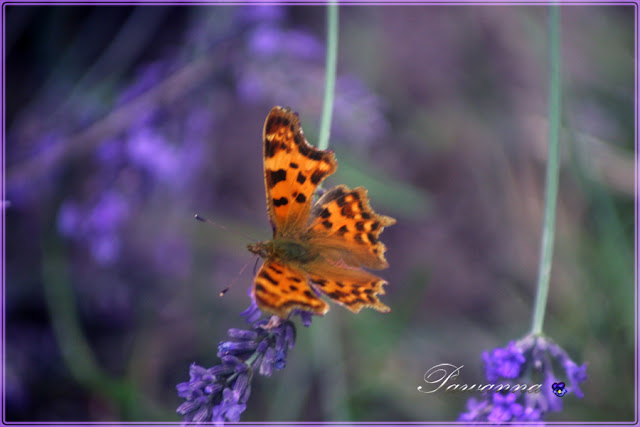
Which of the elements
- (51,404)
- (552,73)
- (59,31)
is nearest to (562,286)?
(552,73)

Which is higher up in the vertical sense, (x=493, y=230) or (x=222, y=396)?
(x=493, y=230)

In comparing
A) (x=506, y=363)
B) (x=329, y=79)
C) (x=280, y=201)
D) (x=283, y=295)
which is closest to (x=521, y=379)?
Result: (x=506, y=363)

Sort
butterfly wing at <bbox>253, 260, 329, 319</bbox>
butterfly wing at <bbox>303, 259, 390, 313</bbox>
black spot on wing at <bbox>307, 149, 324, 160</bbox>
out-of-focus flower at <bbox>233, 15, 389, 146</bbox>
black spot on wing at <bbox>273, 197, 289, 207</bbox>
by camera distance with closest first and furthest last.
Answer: butterfly wing at <bbox>253, 260, 329, 319</bbox>, butterfly wing at <bbox>303, 259, 390, 313</bbox>, black spot on wing at <bbox>307, 149, 324, 160</bbox>, black spot on wing at <bbox>273, 197, 289, 207</bbox>, out-of-focus flower at <bbox>233, 15, 389, 146</bbox>

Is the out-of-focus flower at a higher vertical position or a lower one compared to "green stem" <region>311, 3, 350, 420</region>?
higher

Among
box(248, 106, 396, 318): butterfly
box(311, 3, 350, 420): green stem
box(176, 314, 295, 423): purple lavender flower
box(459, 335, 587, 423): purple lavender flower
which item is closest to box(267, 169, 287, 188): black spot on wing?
box(248, 106, 396, 318): butterfly

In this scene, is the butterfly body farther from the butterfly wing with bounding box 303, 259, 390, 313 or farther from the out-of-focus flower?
the out-of-focus flower

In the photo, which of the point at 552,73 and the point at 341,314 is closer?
the point at 552,73

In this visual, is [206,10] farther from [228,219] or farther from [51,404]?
[51,404]

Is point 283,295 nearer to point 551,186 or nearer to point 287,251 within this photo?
point 287,251
